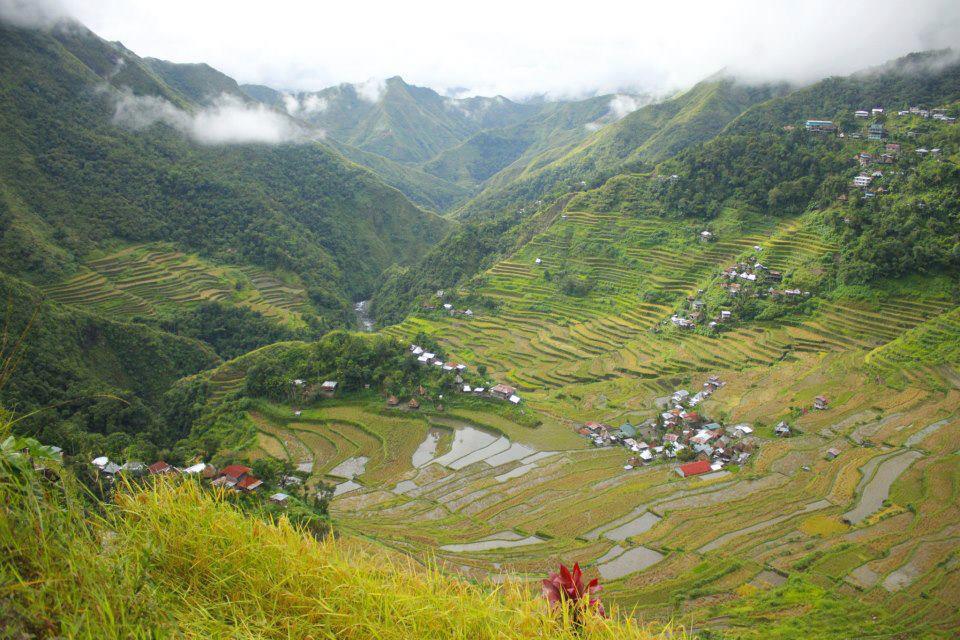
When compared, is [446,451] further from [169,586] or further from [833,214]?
[833,214]

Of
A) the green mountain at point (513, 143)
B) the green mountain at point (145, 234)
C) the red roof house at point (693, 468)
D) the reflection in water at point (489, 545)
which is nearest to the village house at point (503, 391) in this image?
the red roof house at point (693, 468)

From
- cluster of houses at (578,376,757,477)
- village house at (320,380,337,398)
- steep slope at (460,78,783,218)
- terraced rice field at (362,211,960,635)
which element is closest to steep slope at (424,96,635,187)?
steep slope at (460,78,783,218)

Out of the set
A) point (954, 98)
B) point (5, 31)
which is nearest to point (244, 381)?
point (5, 31)

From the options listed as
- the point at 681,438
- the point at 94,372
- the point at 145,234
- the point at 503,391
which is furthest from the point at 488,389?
the point at 145,234

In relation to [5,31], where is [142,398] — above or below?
below

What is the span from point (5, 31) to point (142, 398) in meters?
51.9

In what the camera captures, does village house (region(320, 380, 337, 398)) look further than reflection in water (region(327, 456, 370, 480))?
Yes

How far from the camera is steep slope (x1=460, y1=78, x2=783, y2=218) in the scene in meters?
87.2

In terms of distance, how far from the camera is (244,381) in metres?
30.8

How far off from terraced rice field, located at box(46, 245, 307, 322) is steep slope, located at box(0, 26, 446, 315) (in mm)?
1950

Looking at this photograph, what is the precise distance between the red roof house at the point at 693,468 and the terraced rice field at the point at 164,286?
34.5 meters

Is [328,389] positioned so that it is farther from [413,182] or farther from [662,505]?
[413,182]

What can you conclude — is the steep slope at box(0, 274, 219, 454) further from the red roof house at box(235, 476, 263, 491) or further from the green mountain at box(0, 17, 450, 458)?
the red roof house at box(235, 476, 263, 491)

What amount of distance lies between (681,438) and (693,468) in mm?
2737
